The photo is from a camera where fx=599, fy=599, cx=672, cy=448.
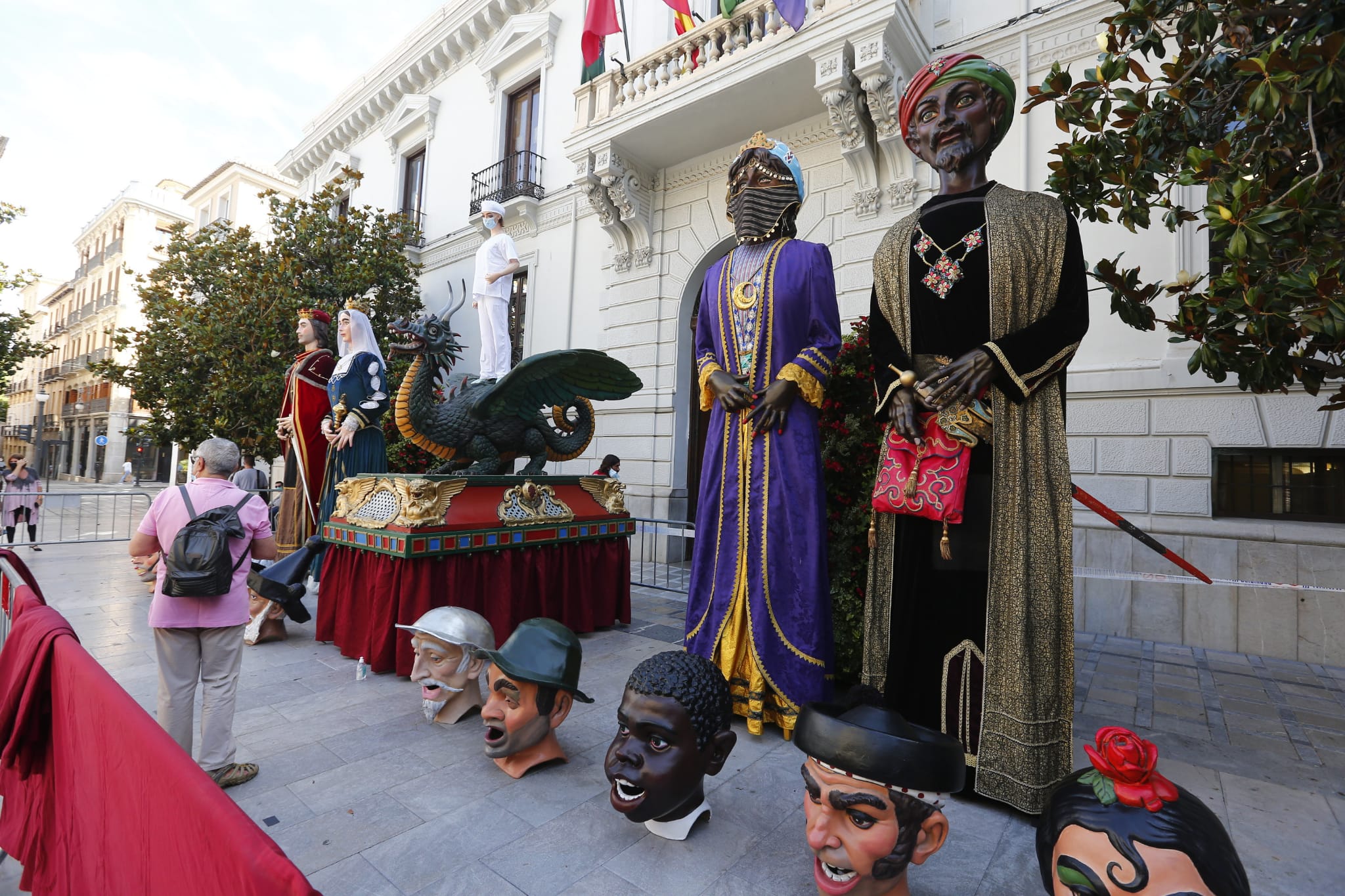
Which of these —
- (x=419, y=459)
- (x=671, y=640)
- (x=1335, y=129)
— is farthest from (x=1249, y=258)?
(x=419, y=459)

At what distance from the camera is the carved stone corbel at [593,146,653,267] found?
973cm

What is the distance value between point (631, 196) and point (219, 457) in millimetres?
8483

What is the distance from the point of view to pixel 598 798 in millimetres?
2523

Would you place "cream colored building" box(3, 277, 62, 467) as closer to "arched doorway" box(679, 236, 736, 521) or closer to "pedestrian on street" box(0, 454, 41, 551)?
"pedestrian on street" box(0, 454, 41, 551)

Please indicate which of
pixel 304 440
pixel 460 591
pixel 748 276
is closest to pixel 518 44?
pixel 304 440

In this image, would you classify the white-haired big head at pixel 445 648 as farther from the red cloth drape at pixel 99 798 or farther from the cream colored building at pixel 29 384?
the cream colored building at pixel 29 384

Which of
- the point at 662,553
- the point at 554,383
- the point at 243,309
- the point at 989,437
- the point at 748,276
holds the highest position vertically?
the point at 243,309

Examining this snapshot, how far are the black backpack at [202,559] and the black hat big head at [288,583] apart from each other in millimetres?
1121

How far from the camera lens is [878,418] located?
2.84 meters

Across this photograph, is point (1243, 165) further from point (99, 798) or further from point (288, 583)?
point (288, 583)

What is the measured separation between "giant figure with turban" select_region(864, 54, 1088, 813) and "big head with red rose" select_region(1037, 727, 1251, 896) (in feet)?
3.55

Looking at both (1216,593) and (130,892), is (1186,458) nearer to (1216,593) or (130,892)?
(1216,593)

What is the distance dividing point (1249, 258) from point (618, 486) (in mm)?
4580

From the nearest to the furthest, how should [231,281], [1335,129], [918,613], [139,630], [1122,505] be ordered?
[1335,129] < [918,613] < [139,630] < [1122,505] < [231,281]
